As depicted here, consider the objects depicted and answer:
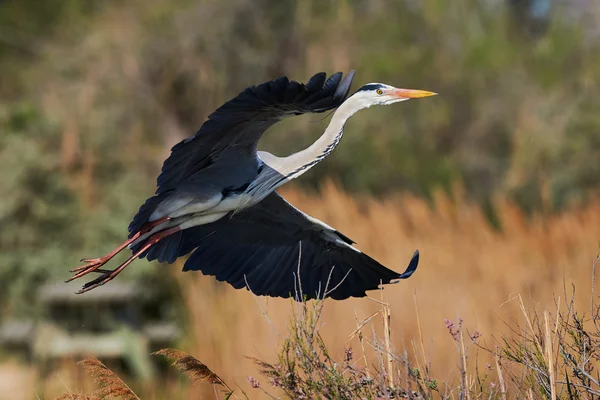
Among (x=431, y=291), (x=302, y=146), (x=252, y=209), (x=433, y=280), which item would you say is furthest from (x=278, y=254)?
(x=302, y=146)

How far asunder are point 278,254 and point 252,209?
28 centimetres

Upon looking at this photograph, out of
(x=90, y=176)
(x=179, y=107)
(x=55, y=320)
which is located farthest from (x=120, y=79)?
(x=55, y=320)

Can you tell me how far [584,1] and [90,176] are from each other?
14.8 meters

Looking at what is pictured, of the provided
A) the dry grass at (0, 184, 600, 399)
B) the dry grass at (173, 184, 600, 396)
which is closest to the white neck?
the dry grass at (0, 184, 600, 399)

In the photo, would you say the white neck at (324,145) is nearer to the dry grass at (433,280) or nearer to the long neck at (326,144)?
the long neck at (326,144)

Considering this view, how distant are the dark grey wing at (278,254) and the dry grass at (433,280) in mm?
883

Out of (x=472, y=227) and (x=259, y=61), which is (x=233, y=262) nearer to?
(x=472, y=227)

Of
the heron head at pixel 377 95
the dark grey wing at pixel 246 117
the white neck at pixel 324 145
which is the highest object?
the dark grey wing at pixel 246 117

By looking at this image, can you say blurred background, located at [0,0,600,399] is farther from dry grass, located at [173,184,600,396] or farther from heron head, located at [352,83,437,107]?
heron head, located at [352,83,437,107]

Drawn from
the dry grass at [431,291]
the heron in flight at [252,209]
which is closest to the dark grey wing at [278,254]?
the heron in flight at [252,209]

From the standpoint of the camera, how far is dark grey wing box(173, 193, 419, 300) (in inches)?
213

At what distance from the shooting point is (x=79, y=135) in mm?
13742

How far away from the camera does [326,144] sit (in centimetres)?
495

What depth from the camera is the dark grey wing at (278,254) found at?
17.7 ft
